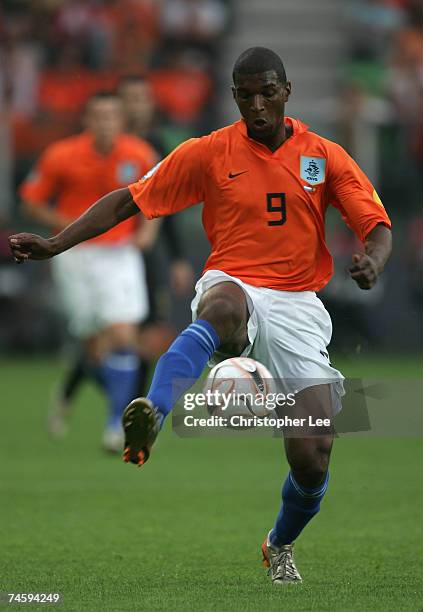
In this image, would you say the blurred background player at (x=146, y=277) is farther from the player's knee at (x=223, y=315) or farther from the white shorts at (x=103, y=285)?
the player's knee at (x=223, y=315)

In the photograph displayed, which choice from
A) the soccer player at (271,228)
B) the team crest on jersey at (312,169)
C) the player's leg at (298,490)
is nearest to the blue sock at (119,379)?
the player's leg at (298,490)

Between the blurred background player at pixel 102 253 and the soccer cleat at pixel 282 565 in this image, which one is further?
the blurred background player at pixel 102 253

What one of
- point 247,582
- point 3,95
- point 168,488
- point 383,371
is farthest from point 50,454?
point 3,95

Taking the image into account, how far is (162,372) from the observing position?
16.6ft

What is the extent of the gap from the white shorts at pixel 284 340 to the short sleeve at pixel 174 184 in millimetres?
355

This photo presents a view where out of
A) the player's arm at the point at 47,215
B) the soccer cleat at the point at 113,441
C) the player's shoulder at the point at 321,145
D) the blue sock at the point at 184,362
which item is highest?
the player's shoulder at the point at 321,145

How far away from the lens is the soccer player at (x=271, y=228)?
5355mm

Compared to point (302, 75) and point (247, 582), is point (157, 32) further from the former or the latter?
point (247, 582)

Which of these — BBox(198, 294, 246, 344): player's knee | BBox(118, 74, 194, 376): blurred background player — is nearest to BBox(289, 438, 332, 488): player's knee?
BBox(198, 294, 246, 344): player's knee

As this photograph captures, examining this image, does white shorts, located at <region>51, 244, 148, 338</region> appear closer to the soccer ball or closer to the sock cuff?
the sock cuff

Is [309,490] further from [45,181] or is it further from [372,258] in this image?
[45,181]

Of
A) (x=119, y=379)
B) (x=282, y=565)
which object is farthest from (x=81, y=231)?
(x=119, y=379)

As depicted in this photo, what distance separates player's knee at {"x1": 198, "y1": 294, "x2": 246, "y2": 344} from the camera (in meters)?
5.21

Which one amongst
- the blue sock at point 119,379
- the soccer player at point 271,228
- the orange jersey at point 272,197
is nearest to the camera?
the soccer player at point 271,228
